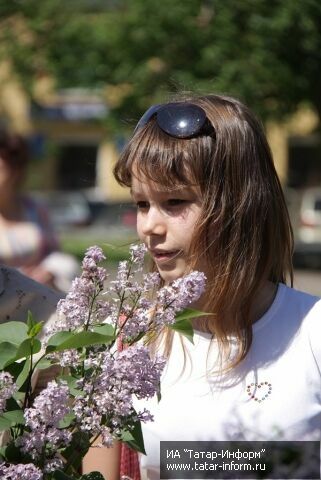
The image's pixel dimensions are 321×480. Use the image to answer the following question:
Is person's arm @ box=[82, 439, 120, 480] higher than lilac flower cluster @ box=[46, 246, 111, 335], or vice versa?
lilac flower cluster @ box=[46, 246, 111, 335]

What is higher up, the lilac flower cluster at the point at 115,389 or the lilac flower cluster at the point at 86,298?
the lilac flower cluster at the point at 86,298

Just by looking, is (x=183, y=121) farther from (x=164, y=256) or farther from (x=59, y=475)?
(x=59, y=475)

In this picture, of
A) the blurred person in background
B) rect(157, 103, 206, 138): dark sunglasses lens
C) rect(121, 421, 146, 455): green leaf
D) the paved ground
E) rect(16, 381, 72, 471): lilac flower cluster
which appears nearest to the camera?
rect(16, 381, 72, 471): lilac flower cluster

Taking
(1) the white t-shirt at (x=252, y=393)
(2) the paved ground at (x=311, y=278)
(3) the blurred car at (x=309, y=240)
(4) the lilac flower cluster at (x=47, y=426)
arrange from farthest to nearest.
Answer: (3) the blurred car at (x=309, y=240) → (2) the paved ground at (x=311, y=278) → (1) the white t-shirt at (x=252, y=393) → (4) the lilac flower cluster at (x=47, y=426)

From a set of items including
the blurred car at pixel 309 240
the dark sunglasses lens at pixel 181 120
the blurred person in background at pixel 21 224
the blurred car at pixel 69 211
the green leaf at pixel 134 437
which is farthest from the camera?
Answer: the blurred car at pixel 69 211

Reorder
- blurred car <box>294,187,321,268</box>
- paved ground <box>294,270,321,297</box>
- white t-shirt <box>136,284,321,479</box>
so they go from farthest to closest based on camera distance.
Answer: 1. blurred car <box>294,187,321,268</box>
2. paved ground <box>294,270,321,297</box>
3. white t-shirt <box>136,284,321,479</box>

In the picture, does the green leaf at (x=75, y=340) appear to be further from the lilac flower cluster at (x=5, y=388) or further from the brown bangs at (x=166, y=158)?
the brown bangs at (x=166, y=158)

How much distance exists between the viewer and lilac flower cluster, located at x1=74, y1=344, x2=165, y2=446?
54.6 inches

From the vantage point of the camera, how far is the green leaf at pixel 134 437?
58.1 inches

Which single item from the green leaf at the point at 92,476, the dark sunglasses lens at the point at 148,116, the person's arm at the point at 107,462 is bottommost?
the green leaf at the point at 92,476

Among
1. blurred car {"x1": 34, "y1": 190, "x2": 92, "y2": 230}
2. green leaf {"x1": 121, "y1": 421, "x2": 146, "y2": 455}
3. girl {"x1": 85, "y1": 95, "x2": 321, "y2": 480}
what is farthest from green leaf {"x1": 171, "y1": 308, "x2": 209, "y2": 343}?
blurred car {"x1": 34, "y1": 190, "x2": 92, "y2": 230}

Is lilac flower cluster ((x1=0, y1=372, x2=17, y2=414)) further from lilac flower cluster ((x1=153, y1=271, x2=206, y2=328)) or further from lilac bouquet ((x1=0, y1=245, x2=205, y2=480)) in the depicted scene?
lilac flower cluster ((x1=153, y1=271, x2=206, y2=328))

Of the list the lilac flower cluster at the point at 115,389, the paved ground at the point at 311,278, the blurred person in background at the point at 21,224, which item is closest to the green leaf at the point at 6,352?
the lilac flower cluster at the point at 115,389

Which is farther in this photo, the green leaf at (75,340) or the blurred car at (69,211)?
the blurred car at (69,211)
